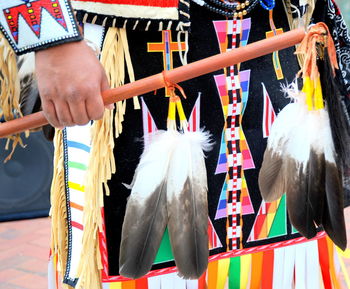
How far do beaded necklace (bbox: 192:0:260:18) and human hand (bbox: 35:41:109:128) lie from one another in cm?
39

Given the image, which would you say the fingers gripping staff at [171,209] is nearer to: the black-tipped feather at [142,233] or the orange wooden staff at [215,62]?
the black-tipped feather at [142,233]

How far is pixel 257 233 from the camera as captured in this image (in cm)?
166

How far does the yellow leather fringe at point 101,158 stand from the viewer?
56.1 inches

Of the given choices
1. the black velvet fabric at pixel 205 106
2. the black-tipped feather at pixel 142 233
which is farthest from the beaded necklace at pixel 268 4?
the black-tipped feather at pixel 142 233

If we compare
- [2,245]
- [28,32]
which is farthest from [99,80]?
[2,245]

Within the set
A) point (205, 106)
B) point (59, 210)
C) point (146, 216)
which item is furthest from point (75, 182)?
point (205, 106)

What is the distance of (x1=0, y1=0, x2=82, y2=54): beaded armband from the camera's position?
120 cm

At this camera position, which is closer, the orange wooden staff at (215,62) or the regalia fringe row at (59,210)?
the orange wooden staff at (215,62)

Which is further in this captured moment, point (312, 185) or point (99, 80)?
point (312, 185)

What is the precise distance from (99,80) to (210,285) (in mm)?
Result: 696

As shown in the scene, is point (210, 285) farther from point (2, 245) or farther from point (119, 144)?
point (2, 245)

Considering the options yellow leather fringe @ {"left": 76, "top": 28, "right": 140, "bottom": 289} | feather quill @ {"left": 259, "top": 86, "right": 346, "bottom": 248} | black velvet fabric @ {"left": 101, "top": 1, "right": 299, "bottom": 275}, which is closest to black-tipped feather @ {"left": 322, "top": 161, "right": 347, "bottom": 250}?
feather quill @ {"left": 259, "top": 86, "right": 346, "bottom": 248}

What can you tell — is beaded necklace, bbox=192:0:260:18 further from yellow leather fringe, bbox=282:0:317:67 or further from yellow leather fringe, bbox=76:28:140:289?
yellow leather fringe, bbox=76:28:140:289

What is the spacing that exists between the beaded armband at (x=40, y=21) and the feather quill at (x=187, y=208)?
0.38m
